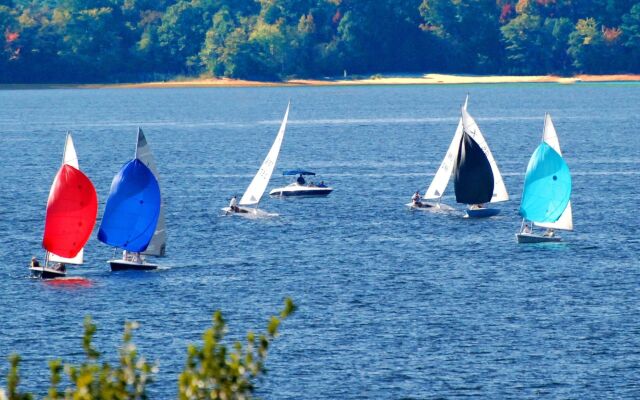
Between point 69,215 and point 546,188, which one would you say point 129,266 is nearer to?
point 69,215

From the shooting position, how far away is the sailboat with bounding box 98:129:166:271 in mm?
91375

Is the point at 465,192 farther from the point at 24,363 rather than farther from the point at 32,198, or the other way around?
the point at 24,363

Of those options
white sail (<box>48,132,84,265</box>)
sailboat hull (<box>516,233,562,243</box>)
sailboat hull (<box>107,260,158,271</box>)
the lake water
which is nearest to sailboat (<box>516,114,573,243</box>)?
sailboat hull (<box>516,233,562,243</box>)

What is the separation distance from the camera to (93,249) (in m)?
102

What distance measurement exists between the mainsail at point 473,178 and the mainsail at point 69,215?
35.1 m

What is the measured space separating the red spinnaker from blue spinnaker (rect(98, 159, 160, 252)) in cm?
142

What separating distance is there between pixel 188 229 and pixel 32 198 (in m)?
27.8

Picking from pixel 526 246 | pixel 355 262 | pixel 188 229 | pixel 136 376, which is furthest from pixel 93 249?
pixel 136 376

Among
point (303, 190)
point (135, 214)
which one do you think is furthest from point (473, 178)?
point (135, 214)

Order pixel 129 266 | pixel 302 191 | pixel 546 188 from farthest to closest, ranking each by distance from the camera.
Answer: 1. pixel 302 191
2. pixel 546 188
3. pixel 129 266

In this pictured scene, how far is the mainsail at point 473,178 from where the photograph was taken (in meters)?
115

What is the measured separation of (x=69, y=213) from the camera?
90.3 metres

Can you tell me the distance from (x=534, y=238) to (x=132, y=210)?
28131 mm

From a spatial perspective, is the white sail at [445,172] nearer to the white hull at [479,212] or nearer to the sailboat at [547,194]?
the white hull at [479,212]
